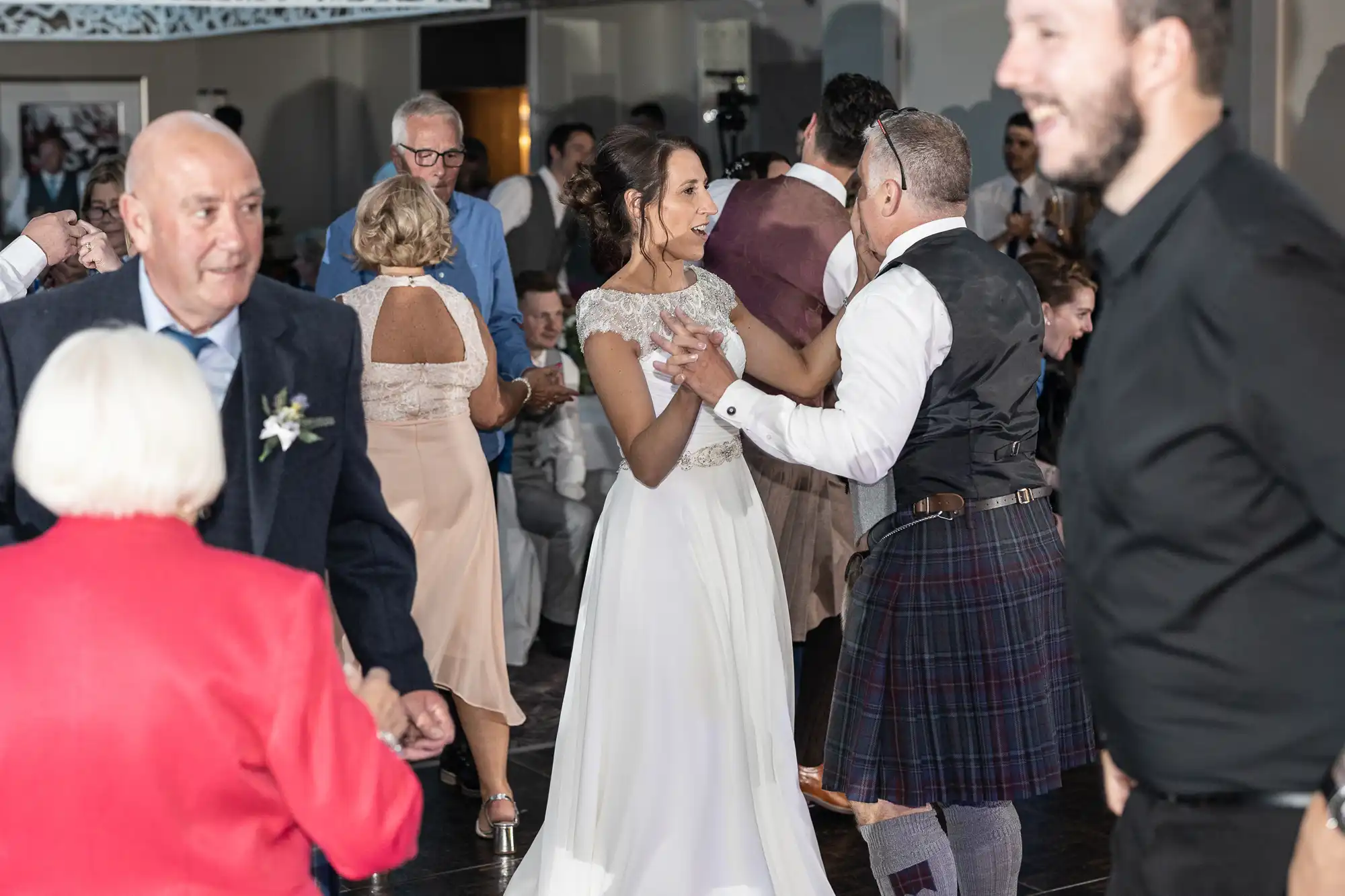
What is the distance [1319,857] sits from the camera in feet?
4.68

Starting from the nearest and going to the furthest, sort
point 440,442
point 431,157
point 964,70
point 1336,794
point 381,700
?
1. point 1336,794
2. point 381,700
3. point 440,442
4. point 431,157
5. point 964,70

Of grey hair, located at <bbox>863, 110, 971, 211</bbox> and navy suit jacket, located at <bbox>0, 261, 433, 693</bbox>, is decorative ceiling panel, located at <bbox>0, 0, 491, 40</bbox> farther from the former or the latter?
navy suit jacket, located at <bbox>0, 261, 433, 693</bbox>

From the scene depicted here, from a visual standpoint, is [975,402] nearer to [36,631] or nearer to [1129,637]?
[1129,637]

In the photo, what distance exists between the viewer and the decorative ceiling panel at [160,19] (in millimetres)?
9922

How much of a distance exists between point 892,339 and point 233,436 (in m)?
1.25

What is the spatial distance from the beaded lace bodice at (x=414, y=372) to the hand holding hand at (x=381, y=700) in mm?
2381

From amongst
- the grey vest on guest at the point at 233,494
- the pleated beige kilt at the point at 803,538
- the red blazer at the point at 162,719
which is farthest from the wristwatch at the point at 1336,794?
the pleated beige kilt at the point at 803,538

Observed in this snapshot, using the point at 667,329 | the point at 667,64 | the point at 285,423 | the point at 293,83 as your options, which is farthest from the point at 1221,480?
the point at 293,83

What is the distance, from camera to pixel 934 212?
307 centimetres

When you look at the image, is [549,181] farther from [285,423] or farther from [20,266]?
[285,423]

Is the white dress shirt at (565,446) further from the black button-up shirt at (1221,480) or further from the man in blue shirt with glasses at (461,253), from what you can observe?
the black button-up shirt at (1221,480)

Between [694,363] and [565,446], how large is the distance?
341 cm

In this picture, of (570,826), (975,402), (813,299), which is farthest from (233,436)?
(813,299)

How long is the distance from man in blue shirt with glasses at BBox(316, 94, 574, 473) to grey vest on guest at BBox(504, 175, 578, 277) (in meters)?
2.92
